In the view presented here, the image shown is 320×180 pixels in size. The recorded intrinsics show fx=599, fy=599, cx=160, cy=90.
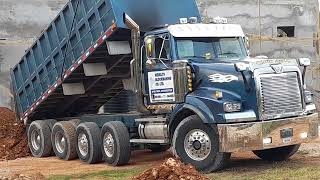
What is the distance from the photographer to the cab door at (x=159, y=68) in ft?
34.9

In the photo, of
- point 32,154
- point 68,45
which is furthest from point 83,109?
point 68,45

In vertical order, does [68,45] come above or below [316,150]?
above

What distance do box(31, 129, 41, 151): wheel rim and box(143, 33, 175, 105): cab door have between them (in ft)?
14.4

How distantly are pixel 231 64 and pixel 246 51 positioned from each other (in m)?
1.30

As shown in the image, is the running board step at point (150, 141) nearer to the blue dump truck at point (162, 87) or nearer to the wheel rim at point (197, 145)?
the blue dump truck at point (162, 87)

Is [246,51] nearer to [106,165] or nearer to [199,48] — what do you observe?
[199,48]

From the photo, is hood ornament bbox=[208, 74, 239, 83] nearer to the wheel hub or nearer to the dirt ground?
the wheel hub

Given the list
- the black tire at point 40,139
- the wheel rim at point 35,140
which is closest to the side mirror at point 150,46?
the black tire at point 40,139

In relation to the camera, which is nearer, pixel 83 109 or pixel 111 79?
pixel 111 79

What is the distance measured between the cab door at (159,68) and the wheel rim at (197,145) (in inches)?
29.7

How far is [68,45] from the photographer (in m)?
12.5

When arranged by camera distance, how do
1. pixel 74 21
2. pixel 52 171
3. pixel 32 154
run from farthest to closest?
pixel 32 154 → pixel 74 21 → pixel 52 171

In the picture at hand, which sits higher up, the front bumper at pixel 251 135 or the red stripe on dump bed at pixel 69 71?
the red stripe on dump bed at pixel 69 71

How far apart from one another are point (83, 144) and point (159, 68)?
2.91 m
